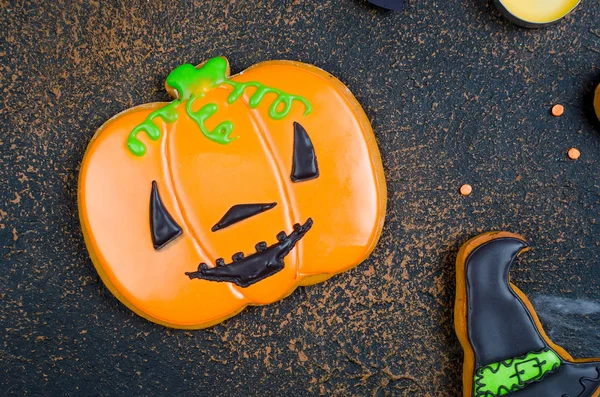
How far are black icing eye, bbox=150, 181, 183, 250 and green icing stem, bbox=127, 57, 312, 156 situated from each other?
0.12 metres

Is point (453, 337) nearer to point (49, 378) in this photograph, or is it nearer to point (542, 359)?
point (542, 359)

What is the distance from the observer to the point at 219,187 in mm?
1290

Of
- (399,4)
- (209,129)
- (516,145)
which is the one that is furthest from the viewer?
(516,145)

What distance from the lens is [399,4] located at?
4.59 ft

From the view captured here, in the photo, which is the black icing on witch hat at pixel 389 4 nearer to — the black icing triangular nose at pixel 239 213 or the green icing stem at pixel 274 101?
the green icing stem at pixel 274 101

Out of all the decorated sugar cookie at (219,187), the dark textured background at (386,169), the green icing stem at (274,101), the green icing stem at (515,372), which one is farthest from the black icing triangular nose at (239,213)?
the green icing stem at (515,372)

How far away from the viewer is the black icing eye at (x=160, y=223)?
1.26 meters

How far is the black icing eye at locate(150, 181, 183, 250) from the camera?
49.7 inches

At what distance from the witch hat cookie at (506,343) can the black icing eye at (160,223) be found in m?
0.79

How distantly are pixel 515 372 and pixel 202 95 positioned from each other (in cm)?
112

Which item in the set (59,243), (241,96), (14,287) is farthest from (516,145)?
(14,287)

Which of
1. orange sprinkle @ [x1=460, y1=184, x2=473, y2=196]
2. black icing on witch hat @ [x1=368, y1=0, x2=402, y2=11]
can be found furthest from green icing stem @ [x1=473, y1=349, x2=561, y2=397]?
black icing on witch hat @ [x1=368, y1=0, x2=402, y2=11]

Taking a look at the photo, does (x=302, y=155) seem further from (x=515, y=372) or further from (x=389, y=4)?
(x=515, y=372)

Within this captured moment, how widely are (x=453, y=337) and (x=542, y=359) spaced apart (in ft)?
0.79
